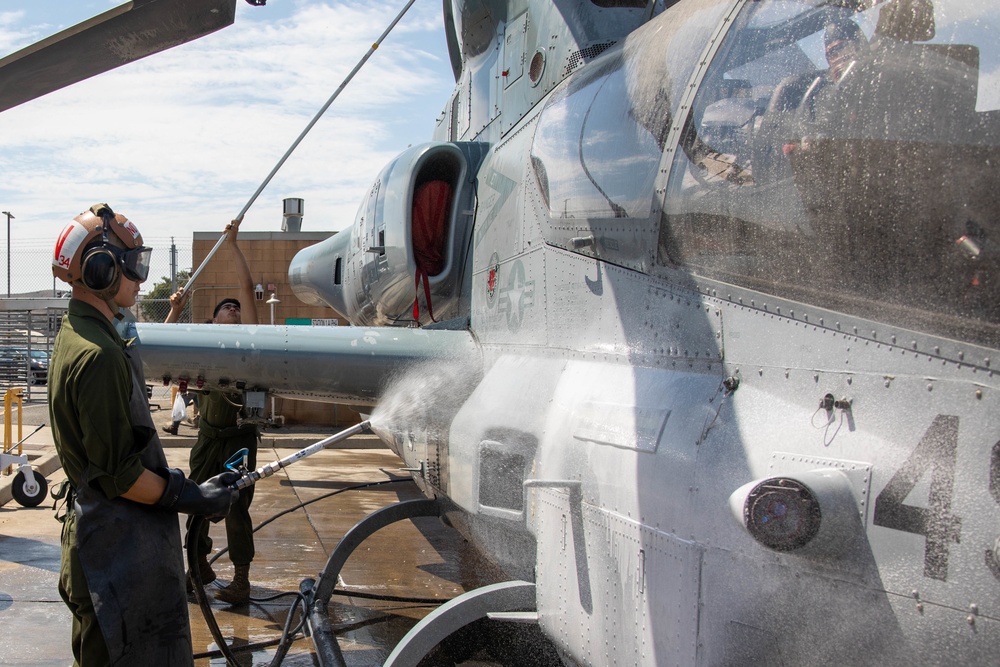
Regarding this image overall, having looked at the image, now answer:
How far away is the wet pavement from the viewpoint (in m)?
4.69

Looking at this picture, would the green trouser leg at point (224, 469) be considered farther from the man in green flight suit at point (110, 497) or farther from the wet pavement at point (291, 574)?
the man in green flight suit at point (110, 497)

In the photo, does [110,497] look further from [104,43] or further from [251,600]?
[251,600]

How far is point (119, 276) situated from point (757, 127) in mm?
1930

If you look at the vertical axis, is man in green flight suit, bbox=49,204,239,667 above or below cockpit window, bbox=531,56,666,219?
below

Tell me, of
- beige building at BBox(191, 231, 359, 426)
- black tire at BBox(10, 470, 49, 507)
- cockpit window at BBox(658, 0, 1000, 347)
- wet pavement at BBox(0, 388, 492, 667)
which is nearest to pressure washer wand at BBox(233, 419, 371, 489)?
wet pavement at BBox(0, 388, 492, 667)

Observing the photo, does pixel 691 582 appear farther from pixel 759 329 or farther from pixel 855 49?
pixel 855 49

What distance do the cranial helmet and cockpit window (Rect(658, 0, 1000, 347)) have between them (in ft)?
5.59

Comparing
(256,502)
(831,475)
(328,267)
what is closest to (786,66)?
(831,475)

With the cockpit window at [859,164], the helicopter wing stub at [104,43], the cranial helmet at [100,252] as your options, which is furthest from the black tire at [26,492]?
the cockpit window at [859,164]

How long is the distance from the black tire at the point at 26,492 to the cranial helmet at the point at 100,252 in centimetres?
536

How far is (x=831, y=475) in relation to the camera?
1824mm

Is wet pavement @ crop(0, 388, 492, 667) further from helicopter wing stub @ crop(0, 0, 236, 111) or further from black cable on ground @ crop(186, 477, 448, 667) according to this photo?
helicopter wing stub @ crop(0, 0, 236, 111)

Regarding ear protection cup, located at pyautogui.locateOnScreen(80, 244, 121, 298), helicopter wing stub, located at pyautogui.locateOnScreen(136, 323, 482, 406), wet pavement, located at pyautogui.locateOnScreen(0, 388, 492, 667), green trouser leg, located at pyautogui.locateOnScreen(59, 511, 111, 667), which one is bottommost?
wet pavement, located at pyautogui.locateOnScreen(0, 388, 492, 667)

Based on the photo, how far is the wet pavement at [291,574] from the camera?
469 centimetres
